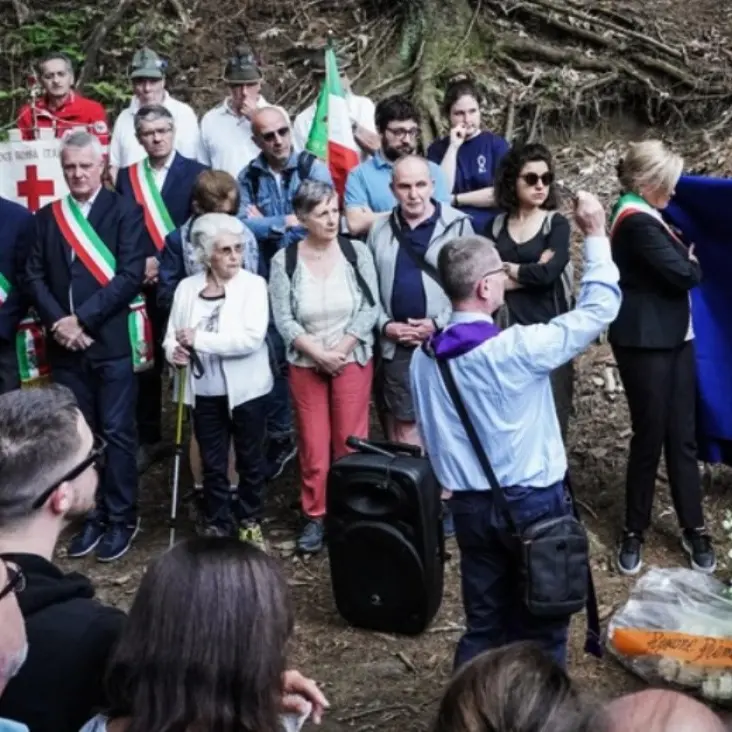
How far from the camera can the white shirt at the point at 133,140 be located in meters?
7.49

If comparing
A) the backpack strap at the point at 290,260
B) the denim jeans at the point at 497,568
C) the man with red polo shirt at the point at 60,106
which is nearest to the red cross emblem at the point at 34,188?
the man with red polo shirt at the point at 60,106

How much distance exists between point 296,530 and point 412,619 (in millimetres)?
1281

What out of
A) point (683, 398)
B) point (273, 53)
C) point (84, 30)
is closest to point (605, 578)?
point (683, 398)

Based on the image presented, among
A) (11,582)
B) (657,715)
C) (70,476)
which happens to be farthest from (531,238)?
(657,715)

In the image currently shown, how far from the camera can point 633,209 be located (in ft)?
17.8

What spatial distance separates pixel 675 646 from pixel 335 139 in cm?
364

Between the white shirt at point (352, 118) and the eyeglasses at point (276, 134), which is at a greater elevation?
the white shirt at point (352, 118)

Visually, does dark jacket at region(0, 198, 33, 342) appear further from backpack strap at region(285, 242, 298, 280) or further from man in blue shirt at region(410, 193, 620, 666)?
man in blue shirt at region(410, 193, 620, 666)

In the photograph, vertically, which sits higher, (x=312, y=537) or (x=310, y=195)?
(x=310, y=195)

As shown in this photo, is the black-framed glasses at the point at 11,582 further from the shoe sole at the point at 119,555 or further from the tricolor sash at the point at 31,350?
the tricolor sash at the point at 31,350

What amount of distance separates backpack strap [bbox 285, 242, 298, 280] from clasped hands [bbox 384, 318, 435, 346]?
1.84ft

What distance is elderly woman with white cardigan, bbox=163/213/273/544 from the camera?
585 centimetres

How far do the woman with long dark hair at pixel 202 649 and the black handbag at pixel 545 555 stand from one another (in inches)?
67.4

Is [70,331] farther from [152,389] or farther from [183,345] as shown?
[152,389]
